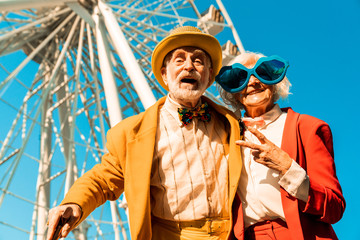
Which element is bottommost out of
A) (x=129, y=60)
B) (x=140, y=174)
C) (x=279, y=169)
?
(x=279, y=169)

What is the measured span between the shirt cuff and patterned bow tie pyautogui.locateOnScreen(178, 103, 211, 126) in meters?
0.56

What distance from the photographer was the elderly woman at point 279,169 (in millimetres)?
1660

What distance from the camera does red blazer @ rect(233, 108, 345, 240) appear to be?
165 cm

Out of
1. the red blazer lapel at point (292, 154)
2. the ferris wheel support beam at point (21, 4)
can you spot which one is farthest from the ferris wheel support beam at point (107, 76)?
the red blazer lapel at point (292, 154)

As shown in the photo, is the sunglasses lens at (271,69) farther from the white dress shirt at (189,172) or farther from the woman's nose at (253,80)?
the white dress shirt at (189,172)

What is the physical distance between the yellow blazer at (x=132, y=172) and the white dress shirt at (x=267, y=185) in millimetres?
87

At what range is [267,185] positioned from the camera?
1.81m

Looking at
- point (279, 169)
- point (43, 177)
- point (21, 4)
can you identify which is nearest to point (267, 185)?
point (279, 169)

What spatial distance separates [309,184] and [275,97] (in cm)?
62

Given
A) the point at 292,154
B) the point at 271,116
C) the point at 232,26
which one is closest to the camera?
the point at 292,154

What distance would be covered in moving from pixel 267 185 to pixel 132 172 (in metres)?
0.60

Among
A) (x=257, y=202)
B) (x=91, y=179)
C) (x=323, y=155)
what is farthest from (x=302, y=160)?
(x=91, y=179)

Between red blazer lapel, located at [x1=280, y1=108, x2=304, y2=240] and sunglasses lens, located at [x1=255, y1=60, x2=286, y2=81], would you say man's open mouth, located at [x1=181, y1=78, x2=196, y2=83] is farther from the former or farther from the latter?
red blazer lapel, located at [x1=280, y1=108, x2=304, y2=240]

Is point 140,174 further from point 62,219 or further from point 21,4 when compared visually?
point 21,4
